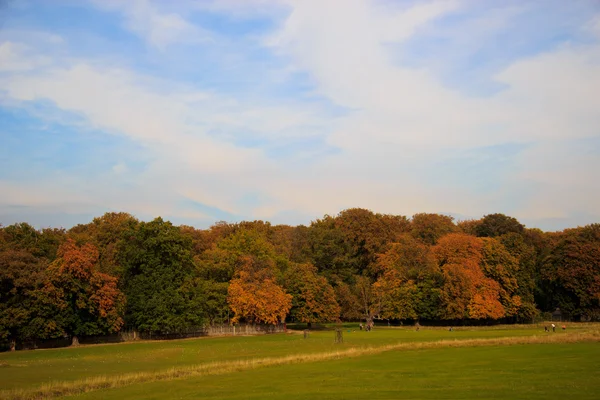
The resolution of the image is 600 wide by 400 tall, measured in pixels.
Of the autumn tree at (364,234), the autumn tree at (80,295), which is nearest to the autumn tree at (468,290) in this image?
the autumn tree at (364,234)

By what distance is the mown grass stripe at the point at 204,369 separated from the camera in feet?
90.2

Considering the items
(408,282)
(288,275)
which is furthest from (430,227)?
(288,275)

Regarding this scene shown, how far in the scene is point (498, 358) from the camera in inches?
1323

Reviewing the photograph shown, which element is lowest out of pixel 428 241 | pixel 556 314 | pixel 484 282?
pixel 556 314

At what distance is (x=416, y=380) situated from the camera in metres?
25.7

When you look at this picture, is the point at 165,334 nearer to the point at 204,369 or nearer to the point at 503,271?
the point at 204,369

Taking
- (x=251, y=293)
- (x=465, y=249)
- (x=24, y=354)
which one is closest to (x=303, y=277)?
(x=251, y=293)

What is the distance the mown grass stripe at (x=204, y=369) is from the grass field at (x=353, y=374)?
0.18 ft

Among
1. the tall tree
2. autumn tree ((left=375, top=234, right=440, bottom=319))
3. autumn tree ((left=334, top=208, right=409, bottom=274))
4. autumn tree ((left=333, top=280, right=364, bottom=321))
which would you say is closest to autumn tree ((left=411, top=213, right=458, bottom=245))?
autumn tree ((left=334, top=208, right=409, bottom=274))

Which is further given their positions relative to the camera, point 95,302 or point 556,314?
point 556,314

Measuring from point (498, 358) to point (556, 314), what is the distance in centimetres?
7269

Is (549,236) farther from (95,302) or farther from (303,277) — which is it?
(95,302)

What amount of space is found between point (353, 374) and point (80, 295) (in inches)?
1628

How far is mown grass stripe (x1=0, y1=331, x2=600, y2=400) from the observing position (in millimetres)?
27484
